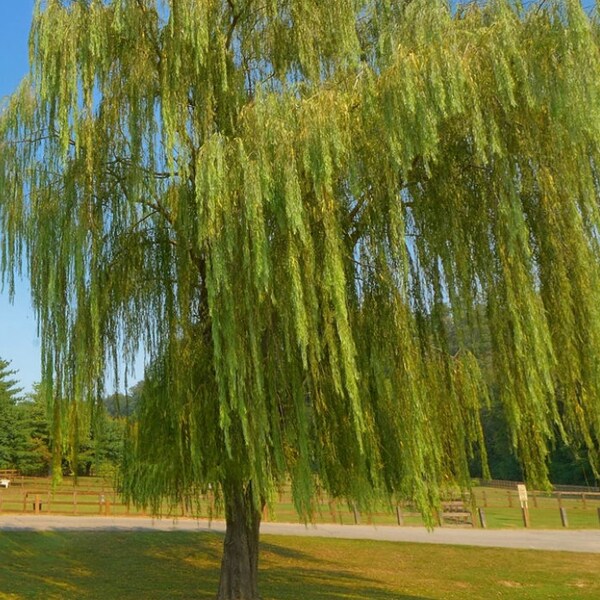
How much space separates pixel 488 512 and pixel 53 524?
54.0 ft

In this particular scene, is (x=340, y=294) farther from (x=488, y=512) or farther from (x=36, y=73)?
(x=488, y=512)

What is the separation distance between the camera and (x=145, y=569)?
12.8 meters

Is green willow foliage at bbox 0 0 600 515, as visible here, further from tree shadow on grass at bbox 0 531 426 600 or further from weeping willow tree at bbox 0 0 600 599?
tree shadow on grass at bbox 0 531 426 600

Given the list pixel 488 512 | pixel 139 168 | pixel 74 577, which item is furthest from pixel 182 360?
pixel 488 512

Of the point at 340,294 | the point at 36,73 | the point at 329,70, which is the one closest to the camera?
the point at 340,294

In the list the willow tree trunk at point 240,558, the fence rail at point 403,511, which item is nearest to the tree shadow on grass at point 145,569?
the fence rail at point 403,511

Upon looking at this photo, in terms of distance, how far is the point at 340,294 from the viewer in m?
5.79

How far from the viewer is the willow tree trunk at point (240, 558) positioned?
8188 mm

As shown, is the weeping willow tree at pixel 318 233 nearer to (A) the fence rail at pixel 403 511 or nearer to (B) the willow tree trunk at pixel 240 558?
(B) the willow tree trunk at pixel 240 558

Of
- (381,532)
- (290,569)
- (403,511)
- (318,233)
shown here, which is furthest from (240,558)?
(381,532)

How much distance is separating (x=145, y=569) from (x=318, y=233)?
9214mm

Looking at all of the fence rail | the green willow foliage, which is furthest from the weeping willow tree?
the fence rail

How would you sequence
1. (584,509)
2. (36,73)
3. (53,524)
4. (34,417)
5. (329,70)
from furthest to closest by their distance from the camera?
(34,417) → (584,509) → (53,524) → (329,70) → (36,73)

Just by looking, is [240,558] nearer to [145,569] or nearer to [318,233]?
[318,233]
